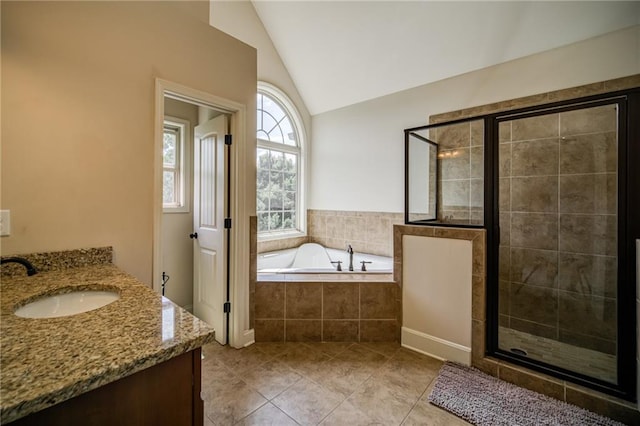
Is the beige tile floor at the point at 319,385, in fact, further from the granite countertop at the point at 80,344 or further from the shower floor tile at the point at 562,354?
the granite countertop at the point at 80,344

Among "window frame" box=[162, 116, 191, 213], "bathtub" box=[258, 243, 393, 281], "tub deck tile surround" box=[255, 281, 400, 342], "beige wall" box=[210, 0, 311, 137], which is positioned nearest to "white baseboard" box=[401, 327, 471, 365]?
"tub deck tile surround" box=[255, 281, 400, 342]

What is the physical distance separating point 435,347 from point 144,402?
2137mm

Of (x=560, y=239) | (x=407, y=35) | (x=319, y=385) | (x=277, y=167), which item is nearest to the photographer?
(x=319, y=385)

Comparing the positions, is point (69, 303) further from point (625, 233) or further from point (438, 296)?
point (625, 233)

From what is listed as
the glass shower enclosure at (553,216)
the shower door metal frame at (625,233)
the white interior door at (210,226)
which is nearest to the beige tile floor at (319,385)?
the white interior door at (210,226)

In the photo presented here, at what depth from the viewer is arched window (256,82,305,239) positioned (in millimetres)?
3924

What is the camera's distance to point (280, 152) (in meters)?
4.15

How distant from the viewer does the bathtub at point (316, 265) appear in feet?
8.27

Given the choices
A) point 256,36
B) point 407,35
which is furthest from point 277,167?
point 407,35

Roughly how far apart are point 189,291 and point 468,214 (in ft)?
9.93

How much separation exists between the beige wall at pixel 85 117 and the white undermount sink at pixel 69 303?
474 millimetres

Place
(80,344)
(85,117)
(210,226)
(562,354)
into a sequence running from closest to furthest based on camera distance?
(80,344) < (85,117) < (562,354) < (210,226)

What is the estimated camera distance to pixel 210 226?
253cm

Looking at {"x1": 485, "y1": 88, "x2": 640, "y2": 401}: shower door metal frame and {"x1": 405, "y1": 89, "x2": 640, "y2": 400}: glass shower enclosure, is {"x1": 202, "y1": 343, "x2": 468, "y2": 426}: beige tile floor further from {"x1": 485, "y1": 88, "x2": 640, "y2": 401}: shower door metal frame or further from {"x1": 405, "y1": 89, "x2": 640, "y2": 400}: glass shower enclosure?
{"x1": 485, "y1": 88, "x2": 640, "y2": 401}: shower door metal frame
